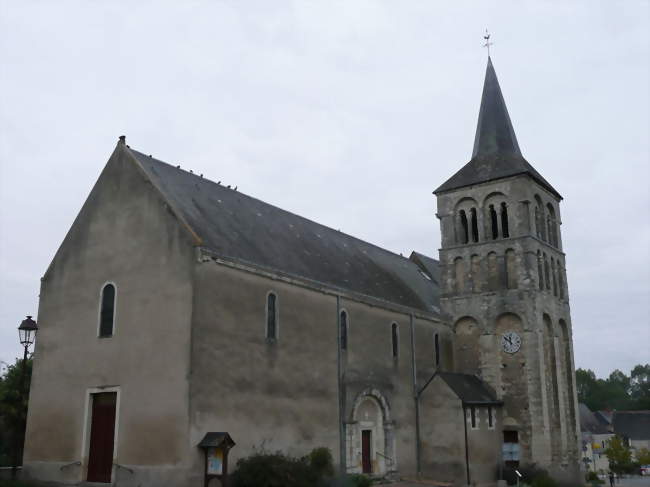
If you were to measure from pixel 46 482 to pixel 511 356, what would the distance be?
21.7 m

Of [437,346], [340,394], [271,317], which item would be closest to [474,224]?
[437,346]

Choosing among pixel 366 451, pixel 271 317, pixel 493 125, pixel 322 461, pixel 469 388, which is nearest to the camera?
pixel 322 461

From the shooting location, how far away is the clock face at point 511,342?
3375 centimetres

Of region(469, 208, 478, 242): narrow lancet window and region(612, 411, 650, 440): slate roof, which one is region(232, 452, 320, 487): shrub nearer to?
region(469, 208, 478, 242): narrow lancet window

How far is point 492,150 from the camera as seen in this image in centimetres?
3825

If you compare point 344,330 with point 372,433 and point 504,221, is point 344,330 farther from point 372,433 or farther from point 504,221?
point 504,221

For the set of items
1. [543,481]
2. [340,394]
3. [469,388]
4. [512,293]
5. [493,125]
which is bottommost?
[543,481]

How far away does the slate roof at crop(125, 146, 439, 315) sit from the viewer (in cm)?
2480

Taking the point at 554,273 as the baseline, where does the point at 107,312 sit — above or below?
below

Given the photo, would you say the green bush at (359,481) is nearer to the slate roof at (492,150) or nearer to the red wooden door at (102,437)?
the red wooden door at (102,437)

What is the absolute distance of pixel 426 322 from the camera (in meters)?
34.4

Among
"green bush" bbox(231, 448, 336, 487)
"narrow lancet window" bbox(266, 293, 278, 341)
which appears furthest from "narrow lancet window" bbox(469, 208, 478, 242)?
"green bush" bbox(231, 448, 336, 487)

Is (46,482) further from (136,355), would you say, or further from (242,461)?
(242,461)

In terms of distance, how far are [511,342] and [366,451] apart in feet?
32.9
